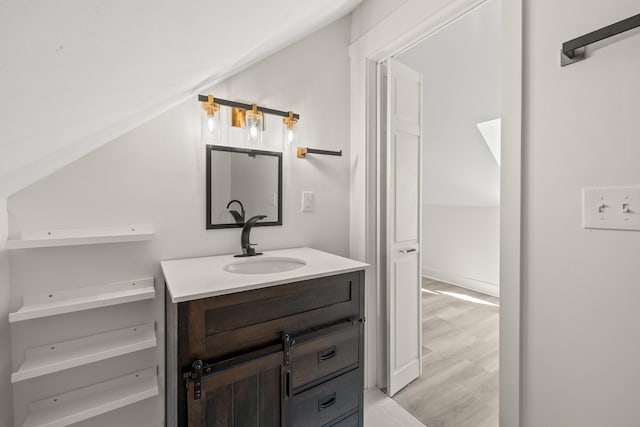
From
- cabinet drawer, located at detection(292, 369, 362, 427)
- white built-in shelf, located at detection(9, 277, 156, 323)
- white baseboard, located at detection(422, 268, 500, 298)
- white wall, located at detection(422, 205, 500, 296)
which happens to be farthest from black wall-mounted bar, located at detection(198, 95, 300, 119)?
white baseboard, located at detection(422, 268, 500, 298)

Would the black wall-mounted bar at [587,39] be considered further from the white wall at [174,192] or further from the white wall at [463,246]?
the white wall at [463,246]

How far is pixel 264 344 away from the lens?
1103mm

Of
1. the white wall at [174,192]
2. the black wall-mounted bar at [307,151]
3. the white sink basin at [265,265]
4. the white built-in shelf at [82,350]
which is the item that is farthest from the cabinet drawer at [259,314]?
the black wall-mounted bar at [307,151]

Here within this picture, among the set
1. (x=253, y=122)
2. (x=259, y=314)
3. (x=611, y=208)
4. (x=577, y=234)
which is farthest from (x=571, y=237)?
(x=253, y=122)

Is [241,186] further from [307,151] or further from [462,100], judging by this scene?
A: [462,100]

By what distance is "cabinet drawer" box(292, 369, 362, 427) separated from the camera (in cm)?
118

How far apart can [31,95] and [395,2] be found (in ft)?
5.76

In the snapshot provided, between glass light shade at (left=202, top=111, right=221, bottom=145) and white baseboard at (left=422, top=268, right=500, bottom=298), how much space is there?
343 cm

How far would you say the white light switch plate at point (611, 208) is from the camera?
0.82 metres

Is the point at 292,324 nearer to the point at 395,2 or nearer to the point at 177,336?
the point at 177,336

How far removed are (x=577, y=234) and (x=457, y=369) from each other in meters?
1.48

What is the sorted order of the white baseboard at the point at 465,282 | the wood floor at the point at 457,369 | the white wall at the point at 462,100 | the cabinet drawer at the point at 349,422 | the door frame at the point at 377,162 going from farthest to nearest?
the white baseboard at the point at 465,282
the white wall at the point at 462,100
the wood floor at the point at 457,369
the cabinet drawer at the point at 349,422
the door frame at the point at 377,162

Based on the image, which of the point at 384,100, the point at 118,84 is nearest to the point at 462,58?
the point at 384,100

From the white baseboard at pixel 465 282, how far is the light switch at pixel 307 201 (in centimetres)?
279
